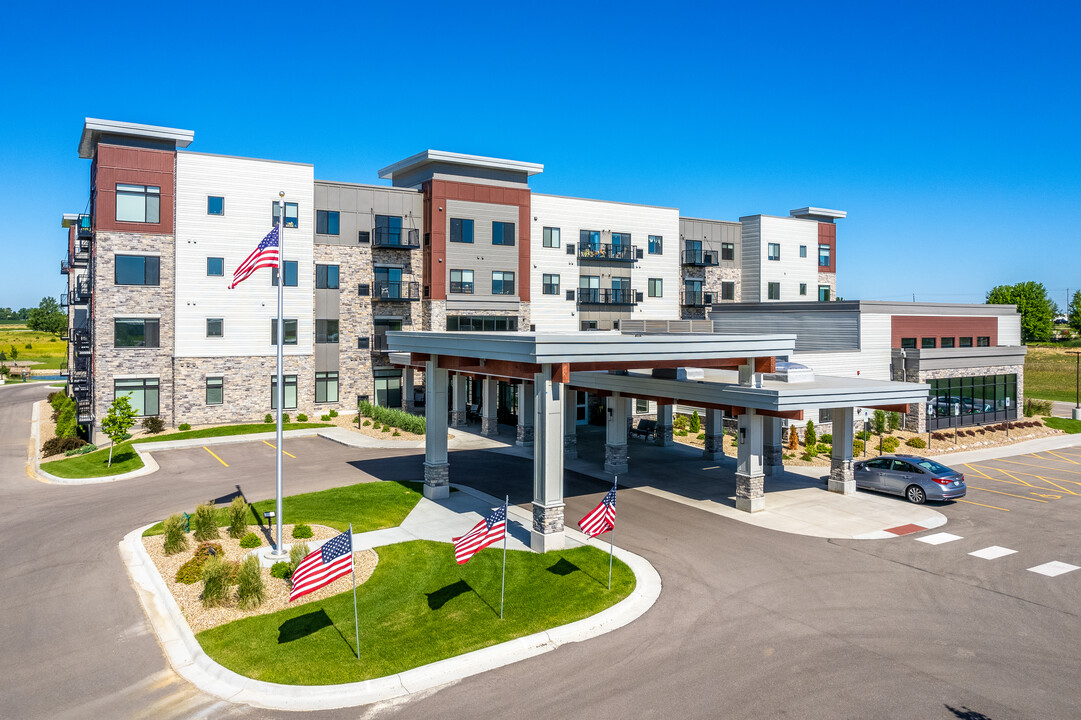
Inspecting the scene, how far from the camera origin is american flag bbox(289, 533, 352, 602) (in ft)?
44.7

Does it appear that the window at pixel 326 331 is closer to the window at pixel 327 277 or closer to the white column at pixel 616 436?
the window at pixel 327 277

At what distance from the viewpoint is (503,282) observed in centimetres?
4772

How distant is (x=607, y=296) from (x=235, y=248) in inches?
985

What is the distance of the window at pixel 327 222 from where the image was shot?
43625 millimetres

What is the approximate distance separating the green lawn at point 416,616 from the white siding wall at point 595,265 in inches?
1271

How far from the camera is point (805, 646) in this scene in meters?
13.5

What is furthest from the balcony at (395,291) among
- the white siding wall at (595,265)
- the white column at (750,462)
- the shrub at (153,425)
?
the white column at (750,462)

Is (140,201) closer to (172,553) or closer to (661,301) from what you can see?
(172,553)

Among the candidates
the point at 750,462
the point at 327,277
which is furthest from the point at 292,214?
the point at 750,462

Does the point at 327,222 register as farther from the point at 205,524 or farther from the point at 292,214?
the point at 205,524

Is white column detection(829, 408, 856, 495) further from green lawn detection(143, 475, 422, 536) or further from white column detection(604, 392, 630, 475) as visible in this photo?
green lawn detection(143, 475, 422, 536)

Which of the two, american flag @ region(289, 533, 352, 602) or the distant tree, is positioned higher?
A: the distant tree

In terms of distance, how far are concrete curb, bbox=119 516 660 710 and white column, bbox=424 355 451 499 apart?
31.4 ft

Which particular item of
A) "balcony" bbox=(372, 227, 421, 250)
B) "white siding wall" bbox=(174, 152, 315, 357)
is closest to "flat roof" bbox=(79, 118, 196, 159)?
"white siding wall" bbox=(174, 152, 315, 357)
